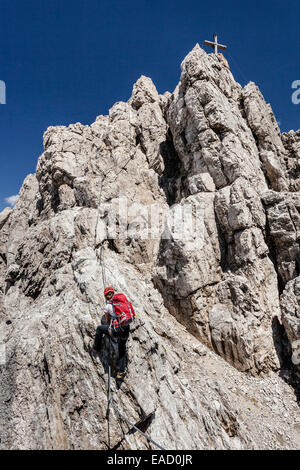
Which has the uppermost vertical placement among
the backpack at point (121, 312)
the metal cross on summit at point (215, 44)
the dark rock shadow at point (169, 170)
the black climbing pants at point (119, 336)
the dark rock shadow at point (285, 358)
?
the metal cross on summit at point (215, 44)

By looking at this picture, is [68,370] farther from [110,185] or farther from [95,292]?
[110,185]

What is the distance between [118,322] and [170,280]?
770 centimetres

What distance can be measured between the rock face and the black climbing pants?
0.57 metres

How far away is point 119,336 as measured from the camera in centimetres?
945

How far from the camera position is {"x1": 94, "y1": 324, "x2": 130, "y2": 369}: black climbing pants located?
915 cm

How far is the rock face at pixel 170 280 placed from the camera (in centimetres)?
1000

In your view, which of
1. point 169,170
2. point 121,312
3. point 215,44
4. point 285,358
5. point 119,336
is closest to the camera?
point 121,312

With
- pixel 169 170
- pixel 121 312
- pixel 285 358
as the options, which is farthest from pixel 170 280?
pixel 169 170

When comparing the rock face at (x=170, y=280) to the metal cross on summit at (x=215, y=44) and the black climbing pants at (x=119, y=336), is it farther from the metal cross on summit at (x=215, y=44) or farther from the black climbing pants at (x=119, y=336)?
the metal cross on summit at (x=215, y=44)

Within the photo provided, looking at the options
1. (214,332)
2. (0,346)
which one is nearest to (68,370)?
(0,346)

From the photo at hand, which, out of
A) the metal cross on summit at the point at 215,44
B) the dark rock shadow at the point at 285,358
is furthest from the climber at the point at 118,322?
the metal cross on summit at the point at 215,44

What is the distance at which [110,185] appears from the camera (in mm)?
21422

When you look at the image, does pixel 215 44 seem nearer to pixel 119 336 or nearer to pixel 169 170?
pixel 169 170

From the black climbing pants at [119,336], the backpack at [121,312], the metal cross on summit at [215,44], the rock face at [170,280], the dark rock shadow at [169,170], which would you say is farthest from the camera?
the metal cross on summit at [215,44]
